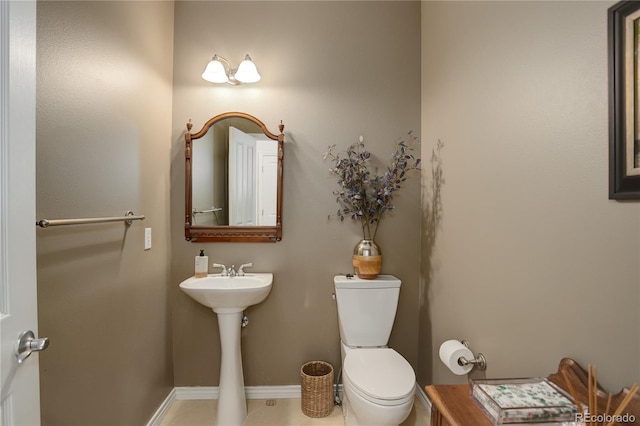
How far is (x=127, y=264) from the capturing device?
1553 mm

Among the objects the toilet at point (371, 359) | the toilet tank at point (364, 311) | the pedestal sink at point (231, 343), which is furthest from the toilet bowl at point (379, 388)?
the pedestal sink at point (231, 343)

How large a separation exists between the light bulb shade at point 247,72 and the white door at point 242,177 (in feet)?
1.10

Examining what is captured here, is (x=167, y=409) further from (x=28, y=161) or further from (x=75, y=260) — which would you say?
(x=28, y=161)

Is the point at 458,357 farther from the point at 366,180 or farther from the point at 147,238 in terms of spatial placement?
the point at 147,238

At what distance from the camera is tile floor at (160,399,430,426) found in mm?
1864

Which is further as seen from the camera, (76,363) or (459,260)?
(459,260)

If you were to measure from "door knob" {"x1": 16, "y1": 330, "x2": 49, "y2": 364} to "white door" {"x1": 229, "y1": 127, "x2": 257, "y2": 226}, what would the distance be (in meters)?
1.35

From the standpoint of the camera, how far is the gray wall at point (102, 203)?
1.07m

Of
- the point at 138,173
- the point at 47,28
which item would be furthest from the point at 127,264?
the point at 47,28

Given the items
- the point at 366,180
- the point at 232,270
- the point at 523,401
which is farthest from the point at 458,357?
the point at 232,270

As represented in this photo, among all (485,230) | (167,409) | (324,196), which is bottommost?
(167,409)

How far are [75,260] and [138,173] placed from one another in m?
0.61

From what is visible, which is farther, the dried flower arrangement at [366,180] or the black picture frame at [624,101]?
the dried flower arrangement at [366,180]

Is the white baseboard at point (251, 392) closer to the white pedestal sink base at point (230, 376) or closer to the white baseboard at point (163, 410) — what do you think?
the white baseboard at point (163, 410)
